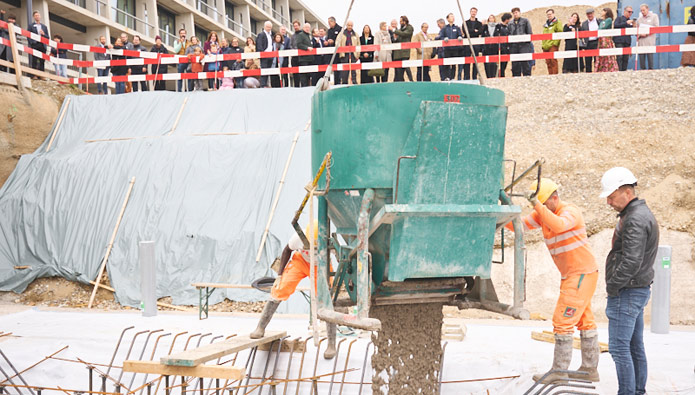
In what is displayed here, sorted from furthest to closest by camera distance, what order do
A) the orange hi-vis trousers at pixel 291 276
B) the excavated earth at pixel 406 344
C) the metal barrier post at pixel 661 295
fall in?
1. the metal barrier post at pixel 661 295
2. the orange hi-vis trousers at pixel 291 276
3. the excavated earth at pixel 406 344

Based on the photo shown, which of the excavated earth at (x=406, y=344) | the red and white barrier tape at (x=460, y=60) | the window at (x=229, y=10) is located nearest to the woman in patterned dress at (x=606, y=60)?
the red and white barrier tape at (x=460, y=60)

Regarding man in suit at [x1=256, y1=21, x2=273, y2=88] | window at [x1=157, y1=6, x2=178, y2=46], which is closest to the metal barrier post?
man in suit at [x1=256, y1=21, x2=273, y2=88]

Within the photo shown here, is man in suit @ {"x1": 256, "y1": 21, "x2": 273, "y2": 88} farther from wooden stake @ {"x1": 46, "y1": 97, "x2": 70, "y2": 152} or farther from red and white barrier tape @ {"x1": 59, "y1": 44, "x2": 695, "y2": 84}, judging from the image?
wooden stake @ {"x1": 46, "y1": 97, "x2": 70, "y2": 152}

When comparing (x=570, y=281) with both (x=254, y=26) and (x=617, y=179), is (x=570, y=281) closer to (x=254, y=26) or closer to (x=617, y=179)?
(x=617, y=179)

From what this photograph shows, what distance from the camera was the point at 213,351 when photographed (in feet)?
18.5

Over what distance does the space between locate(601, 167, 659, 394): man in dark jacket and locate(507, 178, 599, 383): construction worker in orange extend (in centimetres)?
22

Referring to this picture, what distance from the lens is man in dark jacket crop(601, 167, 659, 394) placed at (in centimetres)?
480

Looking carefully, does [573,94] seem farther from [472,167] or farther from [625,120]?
[472,167]

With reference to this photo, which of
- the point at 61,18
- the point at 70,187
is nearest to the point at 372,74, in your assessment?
the point at 70,187

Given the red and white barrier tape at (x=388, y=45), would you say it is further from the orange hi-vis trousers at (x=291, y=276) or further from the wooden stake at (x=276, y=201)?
the orange hi-vis trousers at (x=291, y=276)

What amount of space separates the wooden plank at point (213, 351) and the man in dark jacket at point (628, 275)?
3209mm

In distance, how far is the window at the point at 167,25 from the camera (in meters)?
34.2

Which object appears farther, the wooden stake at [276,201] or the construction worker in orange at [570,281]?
the wooden stake at [276,201]

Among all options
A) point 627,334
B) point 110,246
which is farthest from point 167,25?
point 627,334
